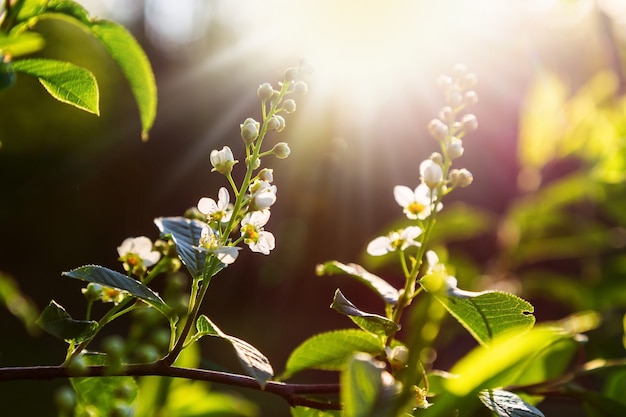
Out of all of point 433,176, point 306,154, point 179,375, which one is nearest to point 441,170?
point 433,176

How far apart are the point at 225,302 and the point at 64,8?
3581mm

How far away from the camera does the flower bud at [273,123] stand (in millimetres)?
424

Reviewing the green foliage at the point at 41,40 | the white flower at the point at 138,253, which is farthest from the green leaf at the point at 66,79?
the white flower at the point at 138,253

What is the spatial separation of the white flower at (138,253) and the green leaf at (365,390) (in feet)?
0.77

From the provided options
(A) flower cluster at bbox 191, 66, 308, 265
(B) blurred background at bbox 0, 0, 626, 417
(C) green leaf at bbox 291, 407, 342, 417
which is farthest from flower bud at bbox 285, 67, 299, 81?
(B) blurred background at bbox 0, 0, 626, 417

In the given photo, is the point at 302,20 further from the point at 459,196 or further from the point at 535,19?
the point at 535,19

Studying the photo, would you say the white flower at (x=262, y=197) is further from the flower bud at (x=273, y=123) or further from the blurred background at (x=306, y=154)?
the blurred background at (x=306, y=154)

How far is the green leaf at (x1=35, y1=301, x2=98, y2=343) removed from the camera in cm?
37

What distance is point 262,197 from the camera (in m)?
0.40

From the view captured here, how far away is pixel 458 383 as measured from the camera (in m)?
0.27

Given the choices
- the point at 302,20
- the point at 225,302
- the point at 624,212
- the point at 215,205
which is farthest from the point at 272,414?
the point at 215,205

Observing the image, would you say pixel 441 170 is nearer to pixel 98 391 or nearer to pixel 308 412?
pixel 308 412

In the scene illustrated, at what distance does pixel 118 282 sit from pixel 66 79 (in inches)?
5.8

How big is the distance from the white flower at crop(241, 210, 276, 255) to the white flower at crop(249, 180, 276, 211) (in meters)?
0.02
